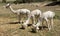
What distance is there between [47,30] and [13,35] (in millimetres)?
2172

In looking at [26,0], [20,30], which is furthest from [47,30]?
[26,0]

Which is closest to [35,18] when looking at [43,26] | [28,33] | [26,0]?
[43,26]

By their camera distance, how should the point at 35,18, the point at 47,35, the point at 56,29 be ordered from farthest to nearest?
the point at 35,18, the point at 56,29, the point at 47,35

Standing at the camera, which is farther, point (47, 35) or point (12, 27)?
point (12, 27)

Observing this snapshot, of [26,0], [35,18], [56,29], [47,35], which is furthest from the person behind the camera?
[26,0]

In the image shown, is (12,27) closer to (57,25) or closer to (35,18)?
(35,18)

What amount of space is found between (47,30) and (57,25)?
4.67 feet

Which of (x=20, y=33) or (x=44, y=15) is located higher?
(x=44, y=15)

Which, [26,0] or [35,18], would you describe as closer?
[35,18]

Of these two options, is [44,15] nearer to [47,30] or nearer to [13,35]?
[47,30]

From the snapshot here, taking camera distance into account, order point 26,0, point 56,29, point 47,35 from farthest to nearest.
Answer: point 26,0, point 56,29, point 47,35

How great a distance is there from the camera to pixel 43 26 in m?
14.0

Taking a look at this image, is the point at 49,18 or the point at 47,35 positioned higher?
the point at 49,18

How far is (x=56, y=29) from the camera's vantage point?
13.5 m
